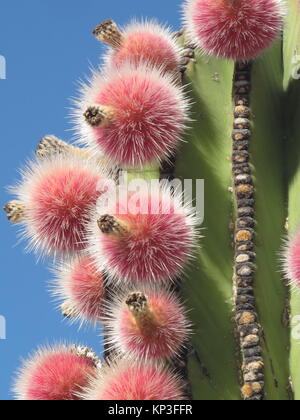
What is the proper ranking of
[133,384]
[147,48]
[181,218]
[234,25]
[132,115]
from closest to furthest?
[133,384] < [181,218] < [132,115] < [234,25] < [147,48]

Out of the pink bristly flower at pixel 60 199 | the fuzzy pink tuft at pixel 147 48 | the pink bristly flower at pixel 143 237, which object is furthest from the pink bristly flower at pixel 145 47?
the pink bristly flower at pixel 143 237

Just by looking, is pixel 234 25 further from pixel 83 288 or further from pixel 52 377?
pixel 52 377

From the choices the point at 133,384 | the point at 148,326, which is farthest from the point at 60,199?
the point at 133,384

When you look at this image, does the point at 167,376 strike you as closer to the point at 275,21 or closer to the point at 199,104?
the point at 199,104

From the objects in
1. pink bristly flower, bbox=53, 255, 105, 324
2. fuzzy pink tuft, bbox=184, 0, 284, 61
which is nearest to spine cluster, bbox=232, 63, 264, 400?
fuzzy pink tuft, bbox=184, 0, 284, 61

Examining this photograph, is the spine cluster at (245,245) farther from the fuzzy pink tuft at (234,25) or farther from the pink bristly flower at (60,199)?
the pink bristly flower at (60,199)

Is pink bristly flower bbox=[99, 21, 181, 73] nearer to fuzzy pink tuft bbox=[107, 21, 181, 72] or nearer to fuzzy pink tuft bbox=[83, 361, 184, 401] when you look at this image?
fuzzy pink tuft bbox=[107, 21, 181, 72]

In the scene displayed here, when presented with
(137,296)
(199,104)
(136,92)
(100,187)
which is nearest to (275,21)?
(199,104)
